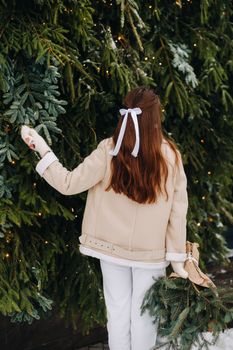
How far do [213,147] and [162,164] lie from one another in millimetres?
1602

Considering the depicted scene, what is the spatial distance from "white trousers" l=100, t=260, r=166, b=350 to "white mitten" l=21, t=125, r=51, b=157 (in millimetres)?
705

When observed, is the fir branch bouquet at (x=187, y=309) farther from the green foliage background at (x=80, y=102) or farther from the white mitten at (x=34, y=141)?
the white mitten at (x=34, y=141)

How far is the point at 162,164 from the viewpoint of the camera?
332 cm

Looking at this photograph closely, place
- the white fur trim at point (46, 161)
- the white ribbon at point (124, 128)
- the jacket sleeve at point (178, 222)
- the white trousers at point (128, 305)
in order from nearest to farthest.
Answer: the white ribbon at point (124, 128) < the white fur trim at point (46, 161) < the jacket sleeve at point (178, 222) < the white trousers at point (128, 305)

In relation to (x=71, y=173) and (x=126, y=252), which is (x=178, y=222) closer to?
(x=126, y=252)

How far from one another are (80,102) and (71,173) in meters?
0.69

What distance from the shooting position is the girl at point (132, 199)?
3.26 meters

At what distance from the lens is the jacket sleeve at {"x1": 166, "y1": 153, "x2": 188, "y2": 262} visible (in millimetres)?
3418

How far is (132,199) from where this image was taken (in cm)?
335

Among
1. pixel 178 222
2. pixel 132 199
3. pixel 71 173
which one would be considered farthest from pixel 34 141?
pixel 178 222

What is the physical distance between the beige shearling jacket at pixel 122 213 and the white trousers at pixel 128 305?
0.42ft

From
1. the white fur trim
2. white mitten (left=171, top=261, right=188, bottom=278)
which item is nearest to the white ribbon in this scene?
the white fur trim

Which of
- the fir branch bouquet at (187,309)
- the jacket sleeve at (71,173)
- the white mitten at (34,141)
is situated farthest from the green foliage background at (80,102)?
the fir branch bouquet at (187,309)

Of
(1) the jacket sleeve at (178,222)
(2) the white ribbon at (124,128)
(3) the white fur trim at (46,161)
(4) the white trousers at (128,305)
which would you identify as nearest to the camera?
(2) the white ribbon at (124,128)
